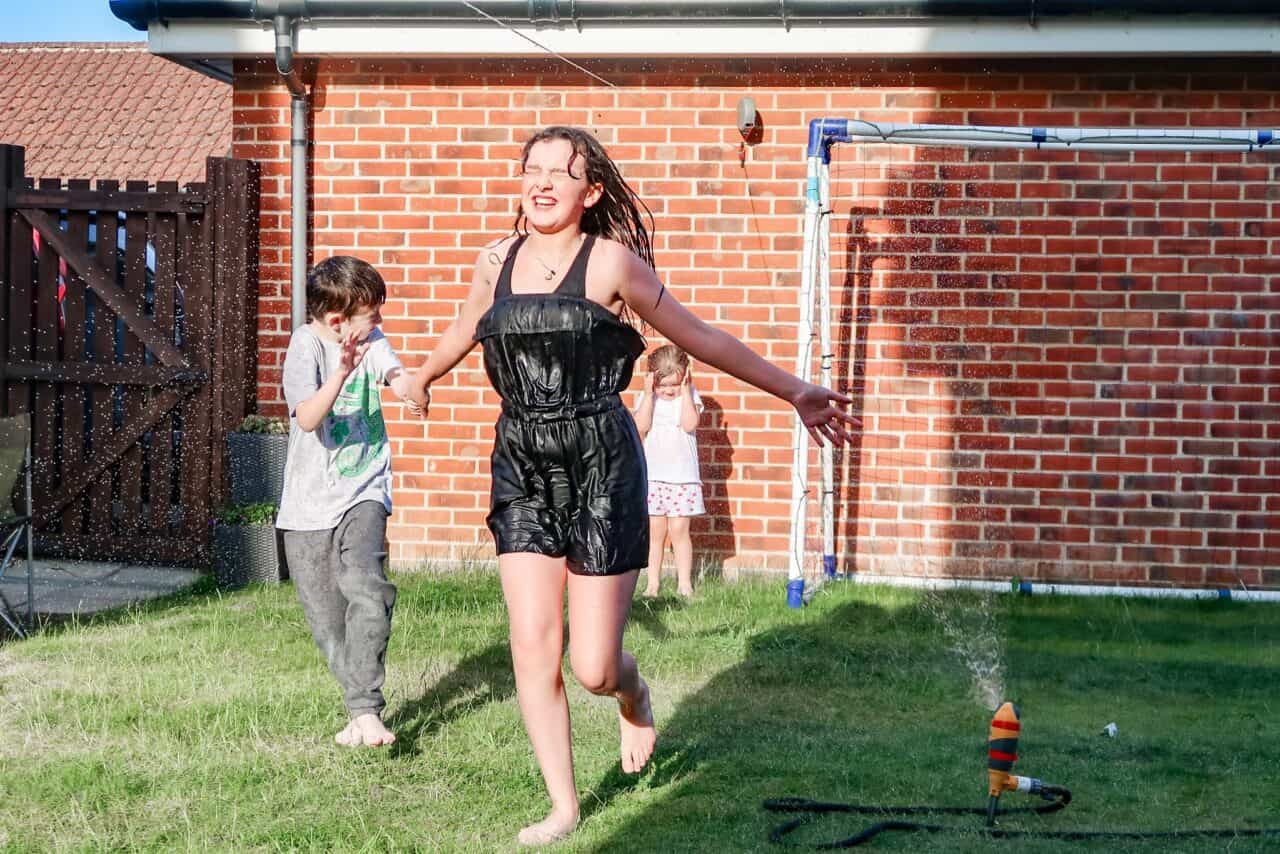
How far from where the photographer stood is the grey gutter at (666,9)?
837 cm

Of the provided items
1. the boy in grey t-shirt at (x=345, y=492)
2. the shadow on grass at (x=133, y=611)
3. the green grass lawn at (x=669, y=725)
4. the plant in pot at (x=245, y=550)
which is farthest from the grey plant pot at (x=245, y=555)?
the boy in grey t-shirt at (x=345, y=492)

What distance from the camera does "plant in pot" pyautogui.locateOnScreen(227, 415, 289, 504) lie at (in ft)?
29.9

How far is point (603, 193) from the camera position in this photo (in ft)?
15.8

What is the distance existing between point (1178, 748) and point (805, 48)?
4.68m

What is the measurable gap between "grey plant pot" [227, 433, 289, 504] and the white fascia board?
92.5 inches

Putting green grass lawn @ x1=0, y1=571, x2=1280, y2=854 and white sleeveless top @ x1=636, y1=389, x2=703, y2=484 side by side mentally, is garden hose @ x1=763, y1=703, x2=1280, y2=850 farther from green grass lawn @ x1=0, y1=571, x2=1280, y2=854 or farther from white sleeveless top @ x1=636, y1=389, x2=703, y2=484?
white sleeveless top @ x1=636, y1=389, x2=703, y2=484

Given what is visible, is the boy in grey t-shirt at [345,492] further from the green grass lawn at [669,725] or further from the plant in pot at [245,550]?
the plant in pot at [245,550]

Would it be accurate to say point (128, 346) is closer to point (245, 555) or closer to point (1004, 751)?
point (245, 555)

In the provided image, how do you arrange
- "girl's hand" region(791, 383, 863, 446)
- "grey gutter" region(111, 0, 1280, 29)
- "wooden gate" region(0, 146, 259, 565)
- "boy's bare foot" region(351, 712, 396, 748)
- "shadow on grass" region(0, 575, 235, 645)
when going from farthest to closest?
"wooden gate" region(0, 146, 259, 565)
"grey gutter" region(111, 0, 1280, 29)
"shadow on grass" region(0, 575, 235, 645)
"boy's bare foot" region(351, 712, 396, 748)
"girl's hand" region(791, 383, 863, 446)

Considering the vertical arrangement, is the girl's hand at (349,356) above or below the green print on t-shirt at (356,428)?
above

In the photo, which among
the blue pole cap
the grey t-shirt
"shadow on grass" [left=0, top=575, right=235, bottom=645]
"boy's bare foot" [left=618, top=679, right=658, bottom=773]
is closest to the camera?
"boy's bare foot" [left=618, top=679, right=658, bottom=773]

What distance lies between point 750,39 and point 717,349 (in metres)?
4.68

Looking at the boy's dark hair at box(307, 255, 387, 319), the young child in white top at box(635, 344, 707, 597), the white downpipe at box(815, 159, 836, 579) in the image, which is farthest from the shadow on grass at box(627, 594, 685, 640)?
the boy's dark hair at box(307, 255, 387, 319)

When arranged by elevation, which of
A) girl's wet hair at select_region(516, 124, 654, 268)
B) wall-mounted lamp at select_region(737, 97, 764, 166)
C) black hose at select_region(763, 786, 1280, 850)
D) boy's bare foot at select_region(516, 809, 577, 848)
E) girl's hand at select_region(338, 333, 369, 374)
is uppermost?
wall-mounted lamp at select_region(737, 97, 764, 166)
